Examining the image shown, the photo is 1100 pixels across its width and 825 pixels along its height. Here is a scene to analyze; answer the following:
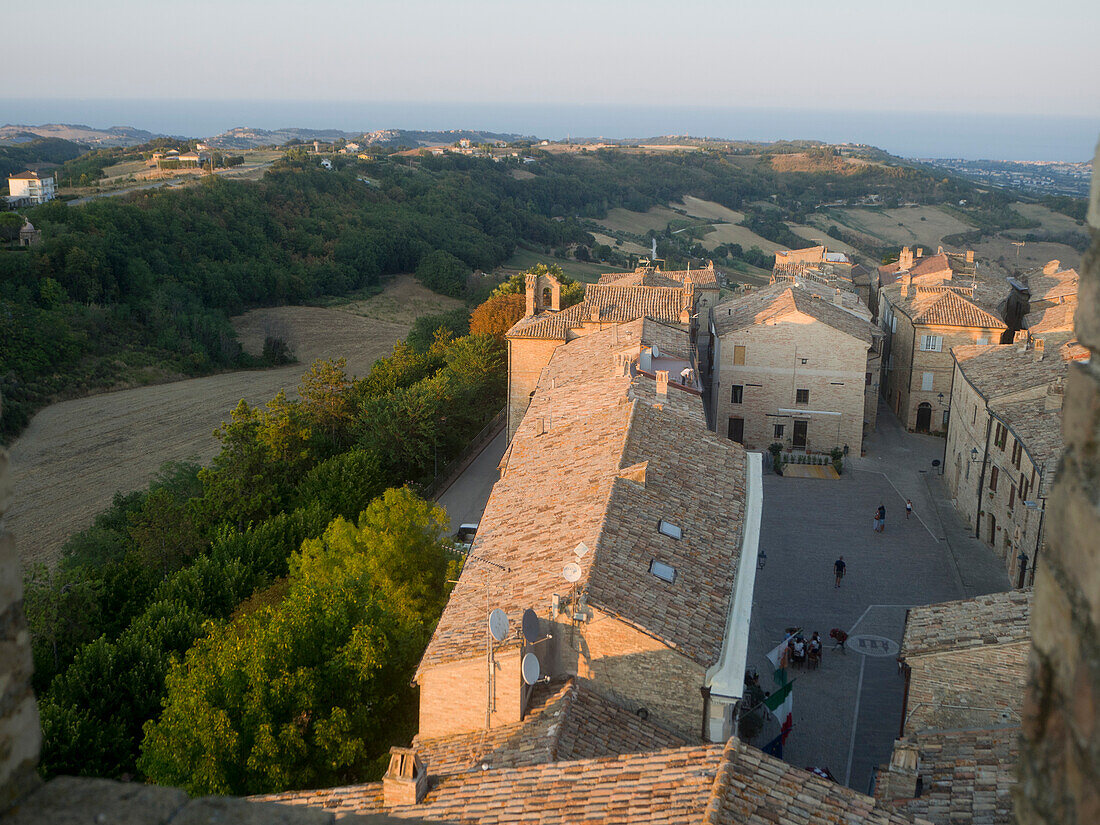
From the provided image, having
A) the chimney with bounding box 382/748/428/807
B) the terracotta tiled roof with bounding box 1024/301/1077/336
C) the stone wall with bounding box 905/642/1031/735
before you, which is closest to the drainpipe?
the terracotta tiled roof with bounding box 1024/301/1077/336

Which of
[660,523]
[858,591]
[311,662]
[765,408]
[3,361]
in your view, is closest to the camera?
[311,662]

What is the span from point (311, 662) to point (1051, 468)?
19.1m

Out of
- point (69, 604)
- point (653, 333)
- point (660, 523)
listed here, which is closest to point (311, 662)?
point (660, 523)

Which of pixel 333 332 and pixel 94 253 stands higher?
pixel 94 253

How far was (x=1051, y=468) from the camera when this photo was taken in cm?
2502

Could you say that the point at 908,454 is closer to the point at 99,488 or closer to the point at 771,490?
the point at 771,490

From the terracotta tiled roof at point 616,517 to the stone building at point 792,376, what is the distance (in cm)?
1094

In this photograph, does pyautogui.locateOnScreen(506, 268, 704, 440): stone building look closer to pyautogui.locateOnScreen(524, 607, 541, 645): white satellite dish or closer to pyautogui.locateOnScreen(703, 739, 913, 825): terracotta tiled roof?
pyautogui.locateOnScreen(524, 607, 541, 645): white satellite dish

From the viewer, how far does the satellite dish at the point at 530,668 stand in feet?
47.2

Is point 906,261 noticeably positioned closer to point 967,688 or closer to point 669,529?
point 669,529

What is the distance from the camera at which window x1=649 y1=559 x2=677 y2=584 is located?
56.1 ft

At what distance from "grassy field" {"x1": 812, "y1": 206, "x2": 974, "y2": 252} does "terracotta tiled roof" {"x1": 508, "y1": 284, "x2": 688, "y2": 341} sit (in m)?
83.4

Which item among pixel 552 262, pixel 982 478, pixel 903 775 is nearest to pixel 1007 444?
pixel 982 478

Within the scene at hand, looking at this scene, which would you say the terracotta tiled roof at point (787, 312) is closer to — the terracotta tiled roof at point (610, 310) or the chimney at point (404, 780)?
the terracotta tiled roof at point (610, 310)
